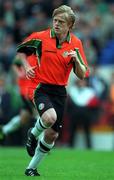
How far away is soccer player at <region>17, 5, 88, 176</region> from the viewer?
9.75m

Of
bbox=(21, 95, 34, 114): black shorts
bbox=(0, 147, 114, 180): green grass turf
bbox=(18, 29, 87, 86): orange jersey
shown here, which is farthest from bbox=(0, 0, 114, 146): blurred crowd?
bbox=(18, 29, 87, 86): orange jersey

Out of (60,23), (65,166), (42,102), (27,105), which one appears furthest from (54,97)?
(27,105)

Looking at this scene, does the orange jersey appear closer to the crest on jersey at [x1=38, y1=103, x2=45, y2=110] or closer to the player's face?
the player's face

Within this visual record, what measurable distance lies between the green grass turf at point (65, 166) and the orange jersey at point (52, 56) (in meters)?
1.32

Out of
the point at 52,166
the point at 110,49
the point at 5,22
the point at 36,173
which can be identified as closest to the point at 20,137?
the point at 110,49

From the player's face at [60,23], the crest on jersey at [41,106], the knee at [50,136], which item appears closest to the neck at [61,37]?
the player's face at [60,23]

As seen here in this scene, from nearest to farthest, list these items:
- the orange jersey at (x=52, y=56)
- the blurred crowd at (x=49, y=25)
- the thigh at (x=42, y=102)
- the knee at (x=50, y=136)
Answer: the thigh at (x=42, y=102)
the knee at (x=50, y=136)
the orange jersey at (x=52, y=56)
the blurred crowd at (x=49, y=25)

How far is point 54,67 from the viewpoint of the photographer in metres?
9.96

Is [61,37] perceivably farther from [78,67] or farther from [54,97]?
[54,97]

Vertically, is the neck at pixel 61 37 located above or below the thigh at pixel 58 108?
above

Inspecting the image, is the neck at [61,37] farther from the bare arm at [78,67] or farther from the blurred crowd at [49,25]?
the blurred crowd at [49,25]

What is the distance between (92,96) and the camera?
18969 mm

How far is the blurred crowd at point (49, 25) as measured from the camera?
63.0ft

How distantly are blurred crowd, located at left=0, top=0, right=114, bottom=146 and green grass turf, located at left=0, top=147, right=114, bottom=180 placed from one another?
377 cm
